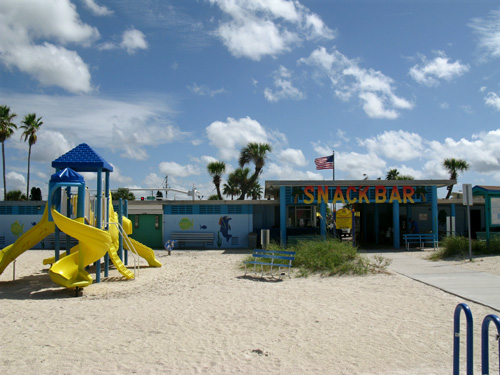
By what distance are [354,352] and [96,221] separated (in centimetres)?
841

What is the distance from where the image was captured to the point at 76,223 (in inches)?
405

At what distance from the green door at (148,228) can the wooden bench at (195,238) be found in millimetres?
1071

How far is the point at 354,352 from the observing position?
5621 mm

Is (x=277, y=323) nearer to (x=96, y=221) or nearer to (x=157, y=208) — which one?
(x=96, y=221)

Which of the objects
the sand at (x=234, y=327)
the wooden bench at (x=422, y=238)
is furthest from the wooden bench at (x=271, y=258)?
the wooden bench at (x=422, y=238)

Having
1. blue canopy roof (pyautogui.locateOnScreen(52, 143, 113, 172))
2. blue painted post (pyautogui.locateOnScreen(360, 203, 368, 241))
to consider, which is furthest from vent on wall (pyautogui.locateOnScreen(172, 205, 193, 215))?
blue painted post (pyautogui.locateOnScreen(360, 203, 368, 241))

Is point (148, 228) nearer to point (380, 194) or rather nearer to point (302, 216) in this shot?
point (302, 216)

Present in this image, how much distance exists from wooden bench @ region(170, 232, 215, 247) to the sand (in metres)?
10.9

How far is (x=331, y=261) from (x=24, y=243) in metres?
8.72

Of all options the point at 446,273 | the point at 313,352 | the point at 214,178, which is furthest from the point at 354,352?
the point at 214,178

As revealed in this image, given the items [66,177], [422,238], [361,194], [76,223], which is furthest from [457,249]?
[66,177]

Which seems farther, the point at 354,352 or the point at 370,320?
the point at 370,320

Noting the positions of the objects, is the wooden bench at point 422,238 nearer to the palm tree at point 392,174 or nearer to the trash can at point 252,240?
the trash can at point 252,240

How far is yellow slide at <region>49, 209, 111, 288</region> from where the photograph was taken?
32.7 ft
